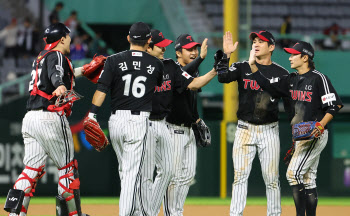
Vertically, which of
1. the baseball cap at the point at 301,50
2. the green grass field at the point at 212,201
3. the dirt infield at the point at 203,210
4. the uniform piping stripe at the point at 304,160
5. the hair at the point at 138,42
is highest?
the baseball cap at the point at 301,50

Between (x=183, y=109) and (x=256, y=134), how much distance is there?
37.7 inches

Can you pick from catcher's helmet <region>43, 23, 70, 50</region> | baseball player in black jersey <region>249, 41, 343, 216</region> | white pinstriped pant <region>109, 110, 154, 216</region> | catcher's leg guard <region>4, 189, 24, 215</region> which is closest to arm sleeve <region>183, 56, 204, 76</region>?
baseball player in black jersey <region>249, 41, 343, 216</region>

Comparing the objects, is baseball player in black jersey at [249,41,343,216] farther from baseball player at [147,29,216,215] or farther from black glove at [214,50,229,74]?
baseball player at [147,29,216,215]

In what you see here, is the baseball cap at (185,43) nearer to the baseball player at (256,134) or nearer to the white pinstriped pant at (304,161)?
the baseball player at (256,134)

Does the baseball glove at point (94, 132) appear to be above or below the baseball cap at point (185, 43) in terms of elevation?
below

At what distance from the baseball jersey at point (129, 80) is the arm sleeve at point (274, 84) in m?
1.42

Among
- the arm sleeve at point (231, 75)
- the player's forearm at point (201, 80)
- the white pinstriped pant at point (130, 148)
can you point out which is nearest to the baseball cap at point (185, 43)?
the arm sleeve at point (231, 75)

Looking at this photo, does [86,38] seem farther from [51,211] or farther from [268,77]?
[268,77]

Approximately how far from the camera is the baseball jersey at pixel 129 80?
7.61 meters

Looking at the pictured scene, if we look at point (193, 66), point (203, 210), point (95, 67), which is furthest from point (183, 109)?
point (203, 210)

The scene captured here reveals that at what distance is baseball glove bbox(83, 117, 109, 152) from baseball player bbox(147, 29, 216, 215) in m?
0.61

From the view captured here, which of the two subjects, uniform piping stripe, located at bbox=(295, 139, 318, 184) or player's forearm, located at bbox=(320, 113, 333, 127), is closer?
player's forearm, located at bbox=(320, 113, 333, 127)

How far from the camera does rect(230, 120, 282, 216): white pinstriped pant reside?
28.1 feet

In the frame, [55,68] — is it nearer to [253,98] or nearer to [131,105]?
[131,105]
